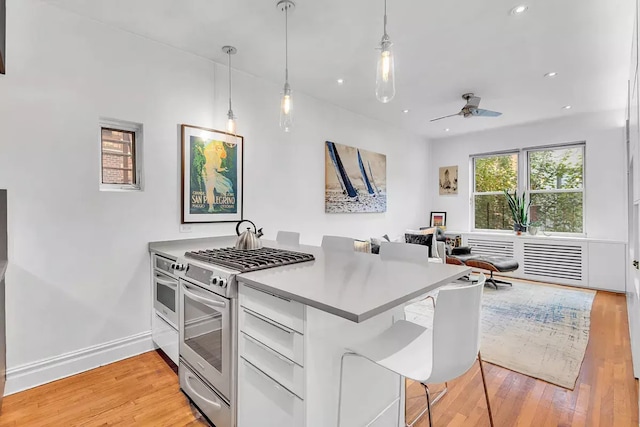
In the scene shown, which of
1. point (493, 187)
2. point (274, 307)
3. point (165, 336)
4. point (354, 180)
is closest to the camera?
point (274, 307)

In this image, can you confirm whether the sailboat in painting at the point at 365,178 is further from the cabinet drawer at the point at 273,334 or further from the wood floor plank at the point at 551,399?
the cabinet drawer at the point at 273,334

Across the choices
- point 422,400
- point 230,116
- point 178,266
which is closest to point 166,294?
point 178,266

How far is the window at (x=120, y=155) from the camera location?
2.53 meters

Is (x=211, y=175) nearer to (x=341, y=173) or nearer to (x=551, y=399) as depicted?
(x=341, y=173)

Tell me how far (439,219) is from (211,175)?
4927 mm

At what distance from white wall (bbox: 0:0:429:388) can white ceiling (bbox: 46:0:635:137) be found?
25cm

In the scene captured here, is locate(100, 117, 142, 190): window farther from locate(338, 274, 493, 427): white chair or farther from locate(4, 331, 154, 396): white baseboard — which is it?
locate(338, 274, 493, 427): white chair

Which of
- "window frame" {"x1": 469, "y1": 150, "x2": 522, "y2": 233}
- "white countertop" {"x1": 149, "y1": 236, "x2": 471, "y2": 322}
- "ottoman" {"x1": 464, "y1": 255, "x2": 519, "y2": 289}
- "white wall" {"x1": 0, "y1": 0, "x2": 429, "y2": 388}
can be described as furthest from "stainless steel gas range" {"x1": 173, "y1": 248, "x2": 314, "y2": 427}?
"window frame" {"x1": 469, "y1": 150, "x2": 522, "y2": 233}

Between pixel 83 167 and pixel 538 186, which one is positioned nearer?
pixel 83 167

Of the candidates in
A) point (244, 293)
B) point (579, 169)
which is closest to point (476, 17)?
point (244, 293)

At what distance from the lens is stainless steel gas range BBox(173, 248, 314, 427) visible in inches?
61.3

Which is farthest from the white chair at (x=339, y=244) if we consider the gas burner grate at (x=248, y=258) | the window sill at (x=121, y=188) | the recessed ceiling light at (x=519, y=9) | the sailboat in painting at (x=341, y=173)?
the recessed ceiling light at (x=519, y=9)

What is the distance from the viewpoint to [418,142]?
620 cm

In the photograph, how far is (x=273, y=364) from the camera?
1361 millimetres
